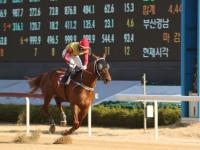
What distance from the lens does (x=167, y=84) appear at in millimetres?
16547

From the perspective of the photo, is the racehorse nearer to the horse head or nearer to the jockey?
the horse head

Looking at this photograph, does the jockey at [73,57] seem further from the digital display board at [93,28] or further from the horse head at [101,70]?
the digital display board at [93,28]

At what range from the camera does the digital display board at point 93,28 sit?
1631 cm

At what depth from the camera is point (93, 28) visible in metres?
17.4

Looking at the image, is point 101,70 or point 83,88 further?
point 83,88

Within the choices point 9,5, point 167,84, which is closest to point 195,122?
point 167,84

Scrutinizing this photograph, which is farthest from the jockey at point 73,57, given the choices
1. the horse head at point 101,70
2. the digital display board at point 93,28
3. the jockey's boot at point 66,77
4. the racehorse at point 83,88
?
the digital display board at point 93,28

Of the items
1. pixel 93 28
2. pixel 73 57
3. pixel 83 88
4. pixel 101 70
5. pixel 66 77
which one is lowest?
pixel 83 88

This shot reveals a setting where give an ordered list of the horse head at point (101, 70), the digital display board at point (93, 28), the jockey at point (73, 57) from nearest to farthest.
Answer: the horse head at point (101, 70)
the jockey at point (73, 57)
the digital display board at point (93, 28)

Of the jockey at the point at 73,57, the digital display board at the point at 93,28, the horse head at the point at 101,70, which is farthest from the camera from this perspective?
the digital display board at the point at 93,28

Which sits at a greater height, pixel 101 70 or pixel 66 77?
pixel 101 70

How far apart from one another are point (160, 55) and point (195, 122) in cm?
331

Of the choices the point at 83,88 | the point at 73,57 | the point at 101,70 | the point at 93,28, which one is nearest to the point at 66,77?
the point at 73,57

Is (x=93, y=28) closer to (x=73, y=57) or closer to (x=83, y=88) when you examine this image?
(x=73, y=57)
